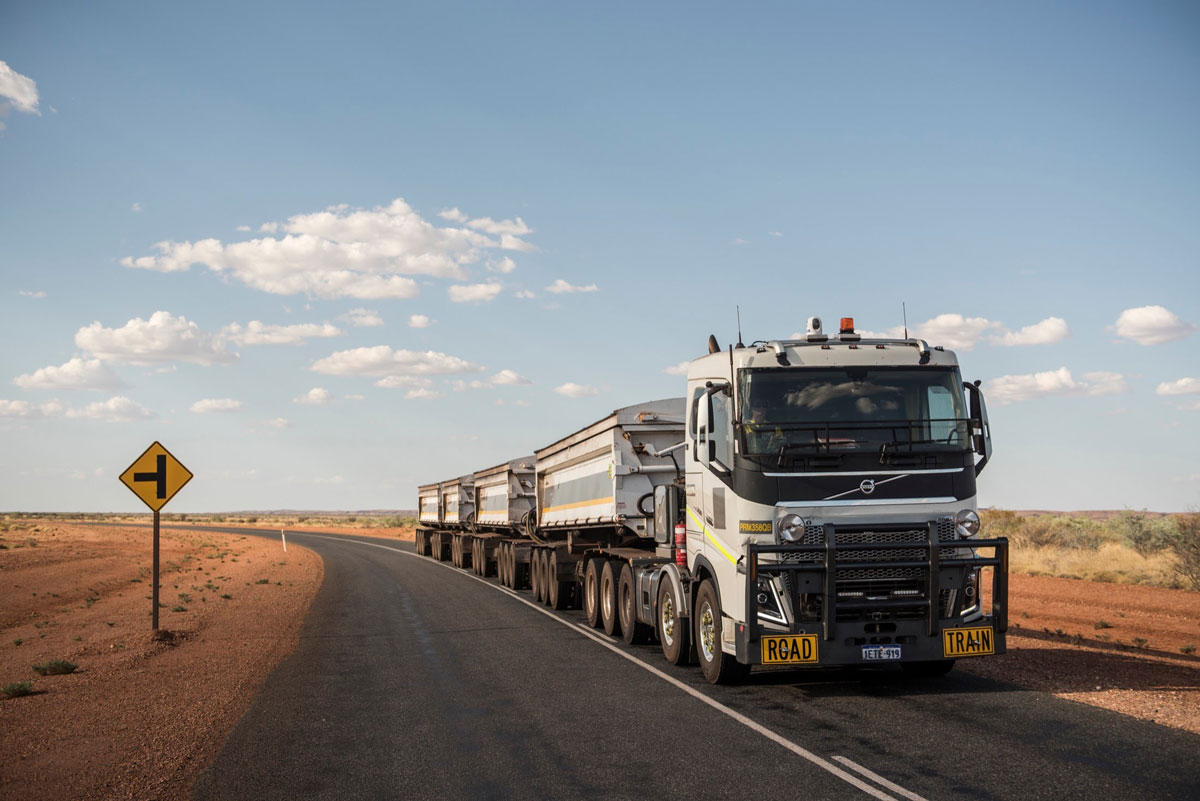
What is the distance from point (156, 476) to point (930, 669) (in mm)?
12229

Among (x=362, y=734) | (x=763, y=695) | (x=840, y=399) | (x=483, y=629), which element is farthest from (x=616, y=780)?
(x=483, y=629)

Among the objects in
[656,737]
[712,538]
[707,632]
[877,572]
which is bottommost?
[656,737]

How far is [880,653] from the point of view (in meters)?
9.16

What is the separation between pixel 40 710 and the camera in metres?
10.1

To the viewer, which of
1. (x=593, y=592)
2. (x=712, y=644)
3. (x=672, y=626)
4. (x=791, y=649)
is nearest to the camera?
(x=791, y=649)

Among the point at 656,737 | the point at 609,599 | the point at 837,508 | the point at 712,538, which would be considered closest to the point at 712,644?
the point at 712,538

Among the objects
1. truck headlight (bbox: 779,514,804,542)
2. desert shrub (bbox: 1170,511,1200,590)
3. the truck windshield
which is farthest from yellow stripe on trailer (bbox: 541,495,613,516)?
desert shrub (bbox: 1170,511,1200,590)

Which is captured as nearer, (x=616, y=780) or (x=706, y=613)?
(x=616, y=780)

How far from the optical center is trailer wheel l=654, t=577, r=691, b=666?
1166 centimetres

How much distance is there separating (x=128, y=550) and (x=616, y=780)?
52.4m

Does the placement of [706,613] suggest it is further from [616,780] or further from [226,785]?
[226,785]

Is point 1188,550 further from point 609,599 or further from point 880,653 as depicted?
point 880,653

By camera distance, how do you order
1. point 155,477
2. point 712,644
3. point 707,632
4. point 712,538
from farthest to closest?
point 155,477 → point 707,632 → point 712,644 → point 712,538

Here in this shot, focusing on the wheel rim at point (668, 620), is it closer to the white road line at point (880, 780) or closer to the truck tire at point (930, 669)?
the truck tire at point (930, 669)
